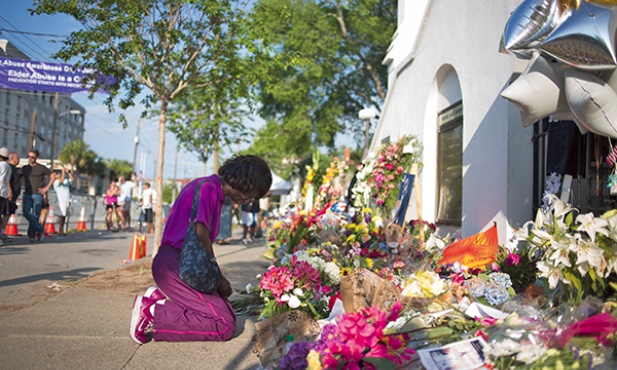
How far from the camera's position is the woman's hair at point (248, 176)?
3.82 metres

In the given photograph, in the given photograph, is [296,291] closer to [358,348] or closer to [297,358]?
[297,358]

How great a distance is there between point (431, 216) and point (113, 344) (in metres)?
6.65

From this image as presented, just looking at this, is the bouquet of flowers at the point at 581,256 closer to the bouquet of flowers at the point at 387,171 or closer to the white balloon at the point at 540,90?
the white balloon at the point at 540,90

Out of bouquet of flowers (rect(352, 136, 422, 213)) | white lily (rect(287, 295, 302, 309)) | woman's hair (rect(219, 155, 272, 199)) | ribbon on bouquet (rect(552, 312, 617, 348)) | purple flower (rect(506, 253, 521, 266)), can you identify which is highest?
bouquet of flowers (rect(352, 136, 422, 213))

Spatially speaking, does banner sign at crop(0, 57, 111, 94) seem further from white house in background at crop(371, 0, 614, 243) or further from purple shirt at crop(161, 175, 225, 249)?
white house in background at crop(371, 0, 614, 243)

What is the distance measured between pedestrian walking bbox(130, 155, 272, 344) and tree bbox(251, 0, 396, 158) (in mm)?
18603

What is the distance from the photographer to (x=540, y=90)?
12.0ft

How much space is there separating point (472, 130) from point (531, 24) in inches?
124

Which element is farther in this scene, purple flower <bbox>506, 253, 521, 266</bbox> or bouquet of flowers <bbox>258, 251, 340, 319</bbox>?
purple flower <bbox>506, 253, 521, 266</bbox>

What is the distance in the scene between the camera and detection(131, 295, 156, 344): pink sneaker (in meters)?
3.62

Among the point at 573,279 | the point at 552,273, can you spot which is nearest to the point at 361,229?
the point at 552,273

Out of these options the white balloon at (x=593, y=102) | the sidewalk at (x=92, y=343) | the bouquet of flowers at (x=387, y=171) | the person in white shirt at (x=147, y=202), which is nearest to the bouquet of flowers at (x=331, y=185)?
the bouquet of flowers at (x=387, y=171)

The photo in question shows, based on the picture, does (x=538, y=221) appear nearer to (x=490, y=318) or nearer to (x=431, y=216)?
(x=490, y=318)

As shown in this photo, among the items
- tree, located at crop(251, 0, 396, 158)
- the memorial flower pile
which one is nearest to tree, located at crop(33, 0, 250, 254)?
the memorial flower pile
